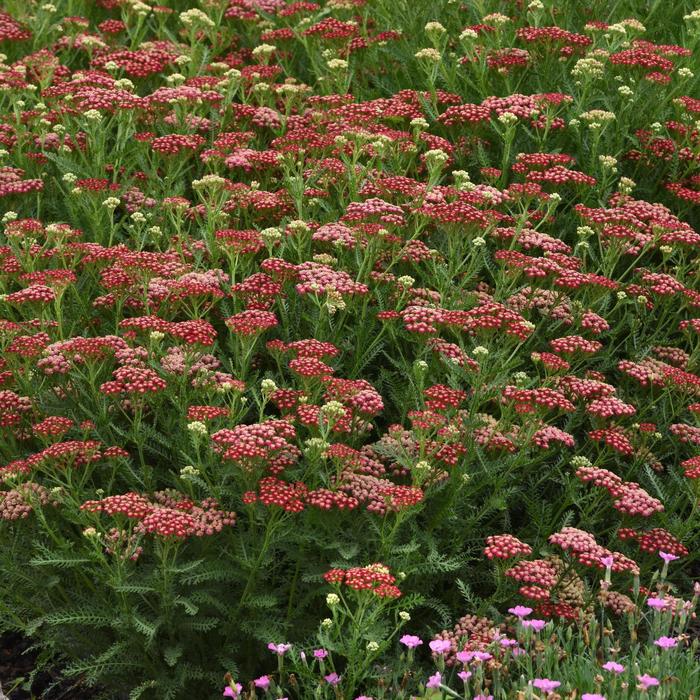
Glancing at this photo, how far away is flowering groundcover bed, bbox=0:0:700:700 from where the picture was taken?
454cm

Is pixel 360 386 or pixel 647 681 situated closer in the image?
pixel 647 681

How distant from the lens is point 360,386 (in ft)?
15.9

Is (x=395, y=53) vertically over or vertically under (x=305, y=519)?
over

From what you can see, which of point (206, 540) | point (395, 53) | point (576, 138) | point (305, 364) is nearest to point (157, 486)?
point (206, 540)

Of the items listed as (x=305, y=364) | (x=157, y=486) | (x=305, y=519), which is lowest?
(x=157, y=486)

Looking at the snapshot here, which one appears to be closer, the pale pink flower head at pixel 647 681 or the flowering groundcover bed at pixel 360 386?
the pale pink flower head at pixel 647 681

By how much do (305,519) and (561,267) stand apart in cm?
180

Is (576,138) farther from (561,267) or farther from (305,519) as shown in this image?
(305,519)

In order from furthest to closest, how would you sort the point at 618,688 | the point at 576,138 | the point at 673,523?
1. the point at 576,138
2. the point at 673,523
3. the point at 618,688

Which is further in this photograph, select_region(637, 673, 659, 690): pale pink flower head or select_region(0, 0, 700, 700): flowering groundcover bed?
select_region(0, 0, 700, 700): flowering groundcover bed

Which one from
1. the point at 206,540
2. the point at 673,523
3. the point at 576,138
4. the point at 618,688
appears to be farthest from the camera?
the point at 576,138

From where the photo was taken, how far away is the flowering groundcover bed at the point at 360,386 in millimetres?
4543

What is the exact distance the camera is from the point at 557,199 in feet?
18.9

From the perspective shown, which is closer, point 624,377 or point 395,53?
point 624,377
